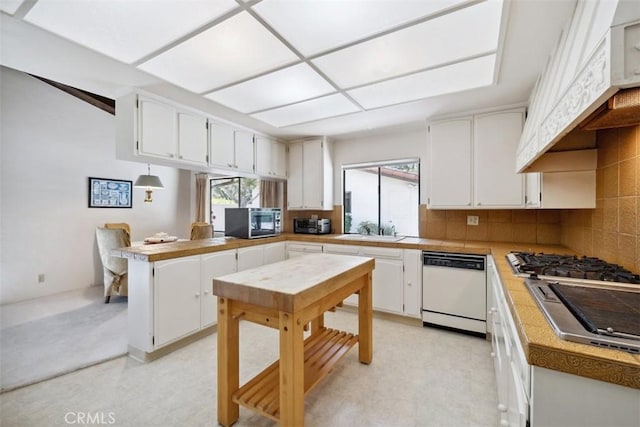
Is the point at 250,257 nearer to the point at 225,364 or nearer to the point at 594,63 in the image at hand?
the point at 225,364

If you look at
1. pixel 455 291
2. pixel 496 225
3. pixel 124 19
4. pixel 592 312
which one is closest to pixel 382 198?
pixel 496 225

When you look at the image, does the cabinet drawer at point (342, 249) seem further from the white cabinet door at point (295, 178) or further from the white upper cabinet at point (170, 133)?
the white upper cabinet at point (170, 133)

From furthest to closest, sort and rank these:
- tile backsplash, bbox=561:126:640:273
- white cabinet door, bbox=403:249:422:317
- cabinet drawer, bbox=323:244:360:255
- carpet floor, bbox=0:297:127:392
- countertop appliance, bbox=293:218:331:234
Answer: countertop appliance, bbox=293:218:331:234 < cabinet drawer, bbox=323:244:360:255 < white cabinet door, bbox=403:249:422:317 < carpet floor, bbox=0:297:127:392 < tile backsplash, bbox=561:126:640:273

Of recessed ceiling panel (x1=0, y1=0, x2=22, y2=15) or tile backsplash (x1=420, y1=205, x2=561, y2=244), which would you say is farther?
tile backsplash (x1=420, y1=205, x2=561, y2=244)

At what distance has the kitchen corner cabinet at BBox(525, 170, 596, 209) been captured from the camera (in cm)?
196

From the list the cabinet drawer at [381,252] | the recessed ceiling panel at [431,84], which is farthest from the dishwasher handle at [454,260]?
the recessed ceiling panel at [431,84]

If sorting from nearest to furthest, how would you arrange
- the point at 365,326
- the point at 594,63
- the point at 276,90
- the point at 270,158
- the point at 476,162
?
the point at 594,63 < the point at 365,326 < the point at 276,90 < the point at 476,162 < the point at 270,158

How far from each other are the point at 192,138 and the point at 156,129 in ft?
1.27

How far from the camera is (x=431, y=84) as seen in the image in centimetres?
227

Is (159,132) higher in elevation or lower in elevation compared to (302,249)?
A: higher

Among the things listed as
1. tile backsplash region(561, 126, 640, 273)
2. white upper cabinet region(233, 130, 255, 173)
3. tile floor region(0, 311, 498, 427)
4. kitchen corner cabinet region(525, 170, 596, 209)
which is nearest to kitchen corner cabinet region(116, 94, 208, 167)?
white upper cabinet region(233, 130, 255, 173)

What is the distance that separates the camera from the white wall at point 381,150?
142 inches

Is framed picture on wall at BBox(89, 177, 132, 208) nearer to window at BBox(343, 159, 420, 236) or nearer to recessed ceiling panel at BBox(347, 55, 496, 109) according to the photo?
window at BBox(343, 159, 420, 236)

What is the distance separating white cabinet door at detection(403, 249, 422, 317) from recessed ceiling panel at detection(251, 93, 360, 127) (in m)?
1.76
